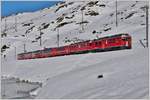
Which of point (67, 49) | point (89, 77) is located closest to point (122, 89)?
point (89, 77)

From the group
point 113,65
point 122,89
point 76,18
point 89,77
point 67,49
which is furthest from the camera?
point 76,18

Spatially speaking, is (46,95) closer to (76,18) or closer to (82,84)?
(82,84)

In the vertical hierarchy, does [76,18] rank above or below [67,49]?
above

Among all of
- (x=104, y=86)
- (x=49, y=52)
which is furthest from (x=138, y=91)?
(x=49, y=52)

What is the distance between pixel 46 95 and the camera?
26250 millimetres

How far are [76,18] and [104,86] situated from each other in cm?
14189

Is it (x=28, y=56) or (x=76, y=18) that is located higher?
(x=76, y=18)

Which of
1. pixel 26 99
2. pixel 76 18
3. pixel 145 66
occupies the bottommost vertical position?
pixel 26 99

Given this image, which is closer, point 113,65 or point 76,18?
point 113,65

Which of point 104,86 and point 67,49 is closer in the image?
point 104,86

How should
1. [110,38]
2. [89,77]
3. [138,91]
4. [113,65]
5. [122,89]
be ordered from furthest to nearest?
[110,38]
[113,65]
[89,77]
[122,89]
[138,91]

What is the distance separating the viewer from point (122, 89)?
69.4ft

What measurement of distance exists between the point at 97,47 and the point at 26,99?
28266 millimetres

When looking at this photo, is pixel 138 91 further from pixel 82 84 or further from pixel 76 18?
pixel 76 18
